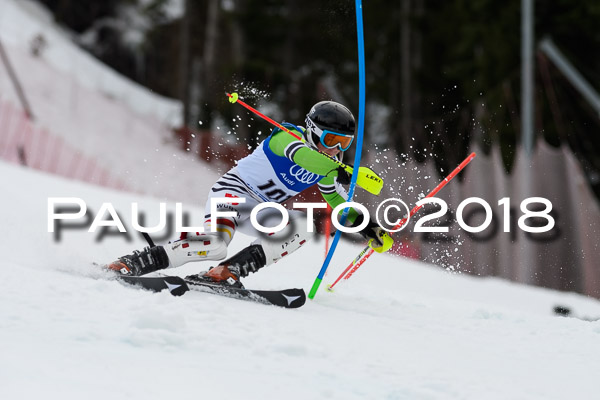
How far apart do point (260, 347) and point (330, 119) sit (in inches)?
71.5

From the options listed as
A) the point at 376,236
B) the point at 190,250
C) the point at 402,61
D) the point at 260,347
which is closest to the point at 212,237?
the point at 190,250

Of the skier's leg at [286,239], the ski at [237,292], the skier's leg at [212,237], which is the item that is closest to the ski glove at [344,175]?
the skier's leg at [286,239]

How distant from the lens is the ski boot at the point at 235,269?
15.9ft

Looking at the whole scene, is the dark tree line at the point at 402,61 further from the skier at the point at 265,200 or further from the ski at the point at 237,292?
the ski at the point at 237,292

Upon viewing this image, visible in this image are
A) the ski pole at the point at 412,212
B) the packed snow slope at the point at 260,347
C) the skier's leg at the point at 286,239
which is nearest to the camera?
the packed snow slope at the point at 260,347

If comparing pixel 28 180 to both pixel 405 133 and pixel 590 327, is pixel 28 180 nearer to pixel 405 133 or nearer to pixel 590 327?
pixel 590 327

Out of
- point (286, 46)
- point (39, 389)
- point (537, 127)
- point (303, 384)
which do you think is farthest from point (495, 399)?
point (286, 46)

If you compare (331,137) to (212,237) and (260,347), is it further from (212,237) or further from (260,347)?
(260,347)

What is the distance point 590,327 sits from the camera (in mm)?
5059

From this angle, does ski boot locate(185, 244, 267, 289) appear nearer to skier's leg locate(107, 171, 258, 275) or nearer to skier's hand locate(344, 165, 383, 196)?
skier's leg locate(107, 171, 258, 275)

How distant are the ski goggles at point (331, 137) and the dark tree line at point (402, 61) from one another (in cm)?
76

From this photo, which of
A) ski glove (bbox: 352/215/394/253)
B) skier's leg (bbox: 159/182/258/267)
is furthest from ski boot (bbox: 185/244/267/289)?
ski glove (bbox: 352/215/394/253)

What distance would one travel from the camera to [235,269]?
4.93 meters

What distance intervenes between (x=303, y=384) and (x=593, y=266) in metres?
6.76
